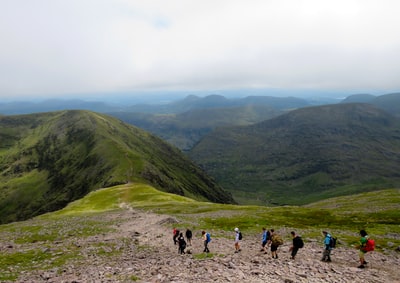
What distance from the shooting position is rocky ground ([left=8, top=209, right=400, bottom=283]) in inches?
916

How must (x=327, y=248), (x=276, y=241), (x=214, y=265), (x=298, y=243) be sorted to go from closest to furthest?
1. (x=214, y=265)
2. (x=298, y=243)
3. (x=327, y=248)
4. (x=276, y=241)

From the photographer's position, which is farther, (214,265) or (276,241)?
(276,241)

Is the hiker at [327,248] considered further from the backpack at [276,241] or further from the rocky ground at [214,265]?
the backpack at [276,241]

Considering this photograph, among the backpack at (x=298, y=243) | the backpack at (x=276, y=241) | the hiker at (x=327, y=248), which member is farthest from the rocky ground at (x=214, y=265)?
the backpack at (x=276, y=241)

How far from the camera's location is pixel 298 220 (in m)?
60.7

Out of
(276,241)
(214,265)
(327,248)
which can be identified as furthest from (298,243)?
(214,265)

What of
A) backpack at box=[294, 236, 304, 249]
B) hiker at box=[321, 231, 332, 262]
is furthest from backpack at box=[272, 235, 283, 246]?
hiker at box=[321, 231, 332, 262]

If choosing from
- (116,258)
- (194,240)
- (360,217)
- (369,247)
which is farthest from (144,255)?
(360,217)

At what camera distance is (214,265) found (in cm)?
2544

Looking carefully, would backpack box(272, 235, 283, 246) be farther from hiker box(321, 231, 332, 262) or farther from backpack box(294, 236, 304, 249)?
hiker box(321, 231, 332, 262)

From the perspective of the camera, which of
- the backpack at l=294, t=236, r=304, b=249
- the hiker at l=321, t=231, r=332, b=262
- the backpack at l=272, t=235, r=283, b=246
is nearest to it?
the backpack at l=294, t=236, r=304, b=249

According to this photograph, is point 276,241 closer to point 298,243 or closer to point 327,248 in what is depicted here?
point 298,243

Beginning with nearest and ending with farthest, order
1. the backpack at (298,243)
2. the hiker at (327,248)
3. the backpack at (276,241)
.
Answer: the backpack at (298,243) → the hiker at (327,248) → the backpack at (276,241)

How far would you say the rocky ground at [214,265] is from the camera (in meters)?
23.3
